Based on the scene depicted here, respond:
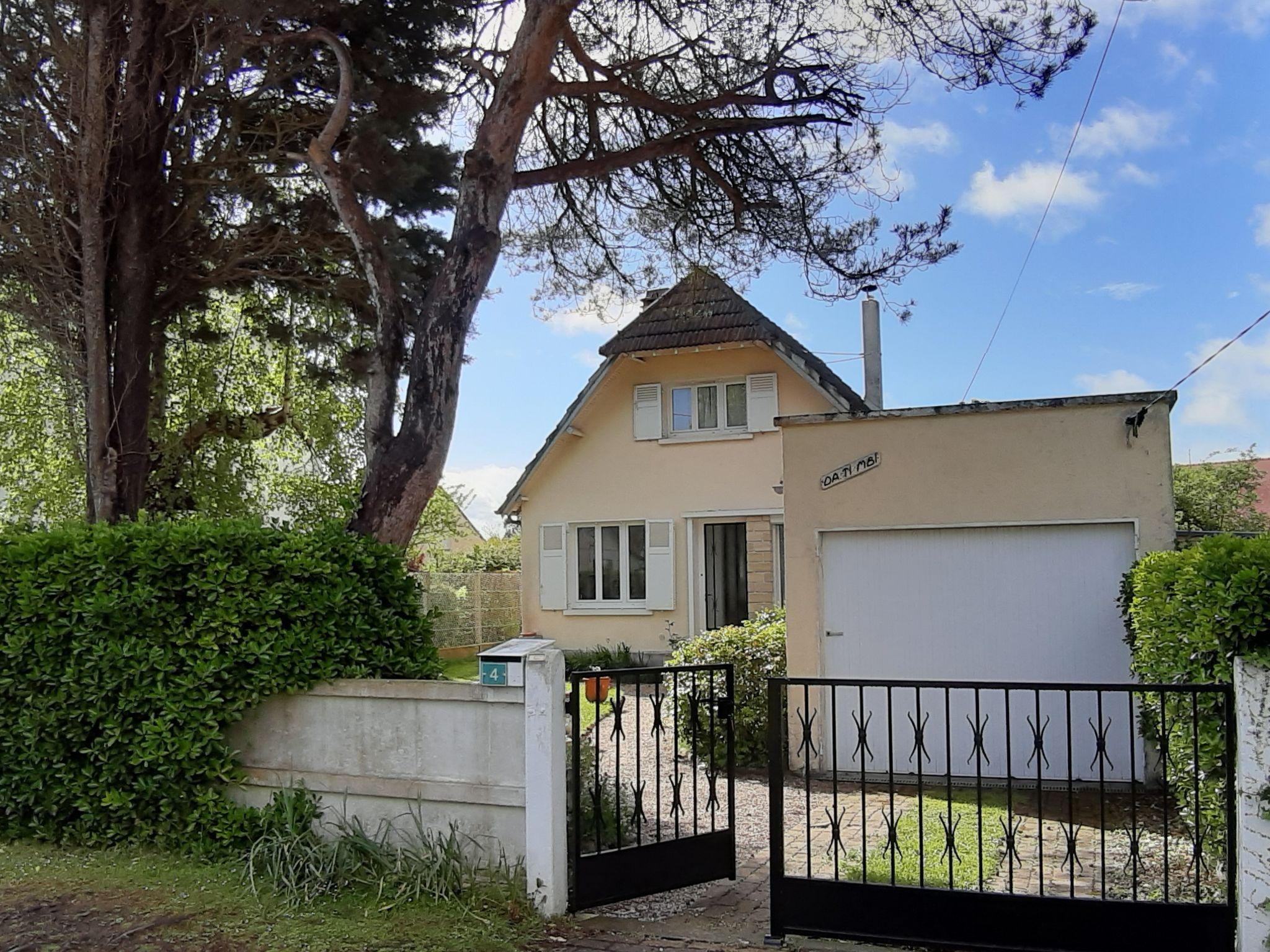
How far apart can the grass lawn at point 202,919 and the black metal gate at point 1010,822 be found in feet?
5.34

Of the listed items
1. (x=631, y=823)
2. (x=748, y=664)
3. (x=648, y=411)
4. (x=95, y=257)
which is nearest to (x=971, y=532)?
(x=748, y=664)

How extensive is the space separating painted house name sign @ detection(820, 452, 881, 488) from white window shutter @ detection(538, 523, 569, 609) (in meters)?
9.74

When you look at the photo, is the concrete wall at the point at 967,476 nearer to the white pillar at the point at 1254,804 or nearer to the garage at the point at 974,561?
the garage at the point at 974,561

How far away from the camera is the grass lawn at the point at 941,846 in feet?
19.9

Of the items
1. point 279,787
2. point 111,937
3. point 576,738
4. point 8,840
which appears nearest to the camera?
point 111,937

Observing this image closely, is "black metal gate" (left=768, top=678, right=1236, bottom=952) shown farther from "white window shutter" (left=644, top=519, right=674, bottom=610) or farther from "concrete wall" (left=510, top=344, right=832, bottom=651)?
"white window shutter" (left=644, top=519, right=674, bottom=610)

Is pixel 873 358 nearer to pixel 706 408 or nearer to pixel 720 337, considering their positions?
pixel 720 337

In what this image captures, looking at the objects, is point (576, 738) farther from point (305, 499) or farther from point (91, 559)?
point (305, 499)

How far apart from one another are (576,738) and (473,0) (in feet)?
23.7

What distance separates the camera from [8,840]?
6770 mm

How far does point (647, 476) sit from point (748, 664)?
7.99 meters

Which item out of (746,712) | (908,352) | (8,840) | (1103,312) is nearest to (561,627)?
(908,352)

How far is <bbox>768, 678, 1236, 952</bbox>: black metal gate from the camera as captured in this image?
484 cm

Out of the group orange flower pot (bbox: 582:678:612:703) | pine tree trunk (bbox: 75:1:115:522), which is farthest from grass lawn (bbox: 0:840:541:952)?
pine tree trunk (bbox: 75:1:115:522)
